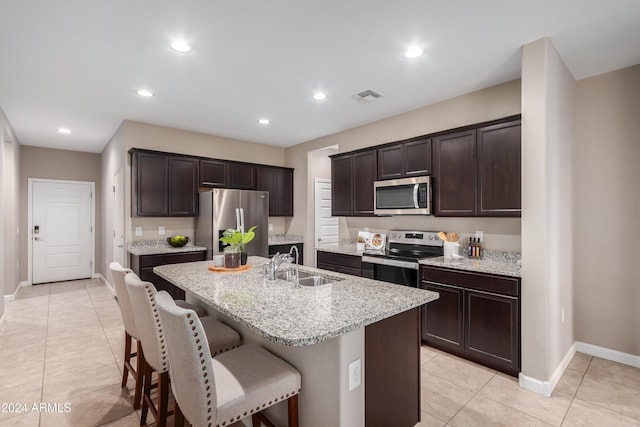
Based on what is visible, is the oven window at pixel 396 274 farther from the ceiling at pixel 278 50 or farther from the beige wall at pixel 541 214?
the ceiling at pixel 278 50

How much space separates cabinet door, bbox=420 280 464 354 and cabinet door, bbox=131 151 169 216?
3.63m

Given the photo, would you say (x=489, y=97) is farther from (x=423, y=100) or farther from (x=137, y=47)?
(x=137, y=47)

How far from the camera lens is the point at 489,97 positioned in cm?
333

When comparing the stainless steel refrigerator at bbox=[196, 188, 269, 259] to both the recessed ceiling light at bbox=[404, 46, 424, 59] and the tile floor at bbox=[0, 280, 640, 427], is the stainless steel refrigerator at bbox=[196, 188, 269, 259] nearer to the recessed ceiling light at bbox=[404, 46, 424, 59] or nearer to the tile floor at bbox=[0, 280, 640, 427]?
the tile floor at bbox=[0, 280, 640, 427]

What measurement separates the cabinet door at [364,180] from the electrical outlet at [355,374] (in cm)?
277

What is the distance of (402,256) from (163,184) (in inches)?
134

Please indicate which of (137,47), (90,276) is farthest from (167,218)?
(90,276)

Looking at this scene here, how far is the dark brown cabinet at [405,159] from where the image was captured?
3564mm

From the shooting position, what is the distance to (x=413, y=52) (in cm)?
262

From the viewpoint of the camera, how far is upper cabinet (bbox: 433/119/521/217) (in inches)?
111

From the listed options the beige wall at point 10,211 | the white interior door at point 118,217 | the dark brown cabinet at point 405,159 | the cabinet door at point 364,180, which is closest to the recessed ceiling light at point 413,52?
the dark brown cabinet at point 405,159

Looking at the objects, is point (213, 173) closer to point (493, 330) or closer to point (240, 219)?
point (240, 219)

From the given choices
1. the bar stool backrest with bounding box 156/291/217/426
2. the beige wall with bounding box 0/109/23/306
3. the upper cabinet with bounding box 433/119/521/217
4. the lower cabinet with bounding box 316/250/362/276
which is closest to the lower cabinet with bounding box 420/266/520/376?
the upper cabinet with bounding box 433/119/521/217

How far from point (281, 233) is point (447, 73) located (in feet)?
13.5
